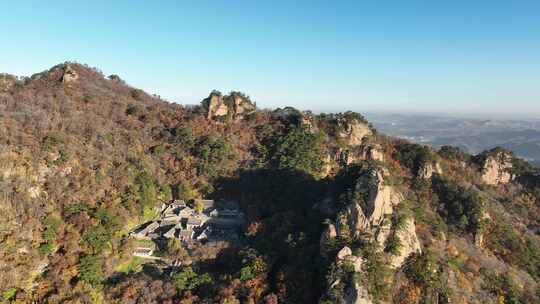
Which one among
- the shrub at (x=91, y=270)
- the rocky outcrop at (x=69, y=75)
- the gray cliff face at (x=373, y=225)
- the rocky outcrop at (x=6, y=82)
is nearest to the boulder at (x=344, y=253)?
the gray cliff face at (x=373, y=225)

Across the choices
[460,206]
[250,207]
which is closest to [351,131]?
[460,206]

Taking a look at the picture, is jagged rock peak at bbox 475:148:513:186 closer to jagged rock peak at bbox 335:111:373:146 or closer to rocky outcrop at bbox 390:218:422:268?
jagged rock peak at bbox 335:111:373:146

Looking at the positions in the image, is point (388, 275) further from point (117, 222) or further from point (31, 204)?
point (31, 204)

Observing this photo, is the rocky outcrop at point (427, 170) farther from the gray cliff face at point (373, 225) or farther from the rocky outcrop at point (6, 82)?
the rocky outcrop at point (6, 82)

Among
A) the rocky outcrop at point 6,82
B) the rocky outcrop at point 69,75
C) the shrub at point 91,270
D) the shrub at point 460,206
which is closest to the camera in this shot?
the shrub at point 91,270

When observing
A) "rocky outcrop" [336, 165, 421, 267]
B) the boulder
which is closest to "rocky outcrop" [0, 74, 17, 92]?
"rocky outcrop" [336, 165, 421, 267]

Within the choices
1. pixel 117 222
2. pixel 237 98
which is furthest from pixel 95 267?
pixel 237 98
